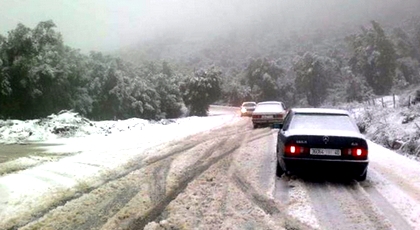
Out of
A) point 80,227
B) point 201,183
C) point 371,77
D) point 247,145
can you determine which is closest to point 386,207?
point 201,183

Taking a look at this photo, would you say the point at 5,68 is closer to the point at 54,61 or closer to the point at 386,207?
the point at 54,61

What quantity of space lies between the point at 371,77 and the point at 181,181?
72071 mm

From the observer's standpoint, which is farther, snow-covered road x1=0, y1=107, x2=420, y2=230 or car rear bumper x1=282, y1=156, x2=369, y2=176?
car rear bumper x1=282, y1=156, x2=369, y2=176

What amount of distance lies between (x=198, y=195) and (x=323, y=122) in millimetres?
3402

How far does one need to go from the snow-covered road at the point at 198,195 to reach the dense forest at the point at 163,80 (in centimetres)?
2200

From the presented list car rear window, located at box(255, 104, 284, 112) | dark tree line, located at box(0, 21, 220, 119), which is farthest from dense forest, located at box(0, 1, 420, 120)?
car rear window, located at box(255, 104, 284, 112)

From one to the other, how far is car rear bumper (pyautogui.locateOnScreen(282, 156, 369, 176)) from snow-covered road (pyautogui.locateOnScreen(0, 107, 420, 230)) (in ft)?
0.98

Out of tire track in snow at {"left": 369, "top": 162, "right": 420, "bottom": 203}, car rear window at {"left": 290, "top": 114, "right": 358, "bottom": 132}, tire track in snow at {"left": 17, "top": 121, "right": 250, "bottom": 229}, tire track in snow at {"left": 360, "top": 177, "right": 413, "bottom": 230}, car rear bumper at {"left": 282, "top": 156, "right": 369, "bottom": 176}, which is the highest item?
car rear window at {"left": 290, "top": 114, "right": 358, "bottom": 132}

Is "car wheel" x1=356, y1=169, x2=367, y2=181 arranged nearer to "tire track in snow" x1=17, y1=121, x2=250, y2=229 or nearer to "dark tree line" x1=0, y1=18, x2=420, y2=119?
"tire track in snow" x1=17, y1=121, x2=250, y2=229

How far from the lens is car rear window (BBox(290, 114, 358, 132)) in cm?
830

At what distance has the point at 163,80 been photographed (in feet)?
190

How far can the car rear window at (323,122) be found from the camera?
8.30 m

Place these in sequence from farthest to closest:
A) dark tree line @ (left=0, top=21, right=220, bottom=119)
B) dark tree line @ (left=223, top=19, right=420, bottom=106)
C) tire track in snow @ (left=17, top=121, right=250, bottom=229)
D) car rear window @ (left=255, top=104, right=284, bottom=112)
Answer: dark tree line @ (left=223, top=19, right=420, bottom=106), dark tree line @ (left=0, top=21, right=220, bottom=119), car rear window @ (left=255, top=104, right=284, bottom=112), tire track in snow @ (left=17, top=121, right=250, bottom=229)

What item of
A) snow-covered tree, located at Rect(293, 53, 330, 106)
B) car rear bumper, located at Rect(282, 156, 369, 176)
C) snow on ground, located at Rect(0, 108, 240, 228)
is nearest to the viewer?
snow on ground, located at Rect(0, 108, 240, 228)
